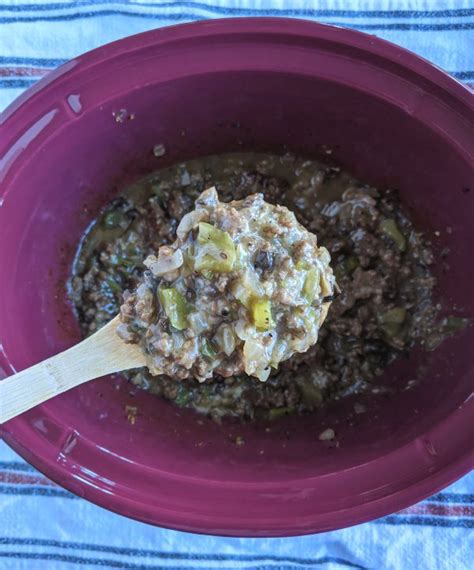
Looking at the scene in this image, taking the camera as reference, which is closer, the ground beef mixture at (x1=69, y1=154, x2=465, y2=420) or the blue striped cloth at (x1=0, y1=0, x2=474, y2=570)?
the ground beef mixture at (x1=69, y1=154, x2=465, y2=420)

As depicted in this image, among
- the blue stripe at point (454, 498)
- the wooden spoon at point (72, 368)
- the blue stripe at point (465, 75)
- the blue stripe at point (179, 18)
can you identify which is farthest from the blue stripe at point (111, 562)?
the blue stripe at point (179, 18)

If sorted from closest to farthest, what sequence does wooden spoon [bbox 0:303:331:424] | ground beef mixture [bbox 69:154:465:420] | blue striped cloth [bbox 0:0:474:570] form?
wooden spoon [bbox 0:303:331:424] < ground beef mixture [bbox 69:154:465:420] < blue striped cloth [bbox 0:0:474:570]

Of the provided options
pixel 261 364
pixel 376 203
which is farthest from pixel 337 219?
pixel 261 364

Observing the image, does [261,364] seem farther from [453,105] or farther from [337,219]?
[453,105]

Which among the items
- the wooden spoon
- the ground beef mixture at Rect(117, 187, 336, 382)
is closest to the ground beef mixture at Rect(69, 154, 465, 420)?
the wooden spoon

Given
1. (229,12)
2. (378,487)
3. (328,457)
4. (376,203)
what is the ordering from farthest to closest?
(229,12), (376,203), (328,457), (378,487)

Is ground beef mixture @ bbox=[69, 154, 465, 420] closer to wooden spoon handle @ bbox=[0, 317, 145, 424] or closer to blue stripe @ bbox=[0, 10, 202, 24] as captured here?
wooden spoon handle @ bbox=[0, 317, 145, 424]

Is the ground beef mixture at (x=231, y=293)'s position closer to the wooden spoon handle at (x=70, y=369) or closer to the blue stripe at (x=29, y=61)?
the wooden spoon handle at (x=70, y=369)
